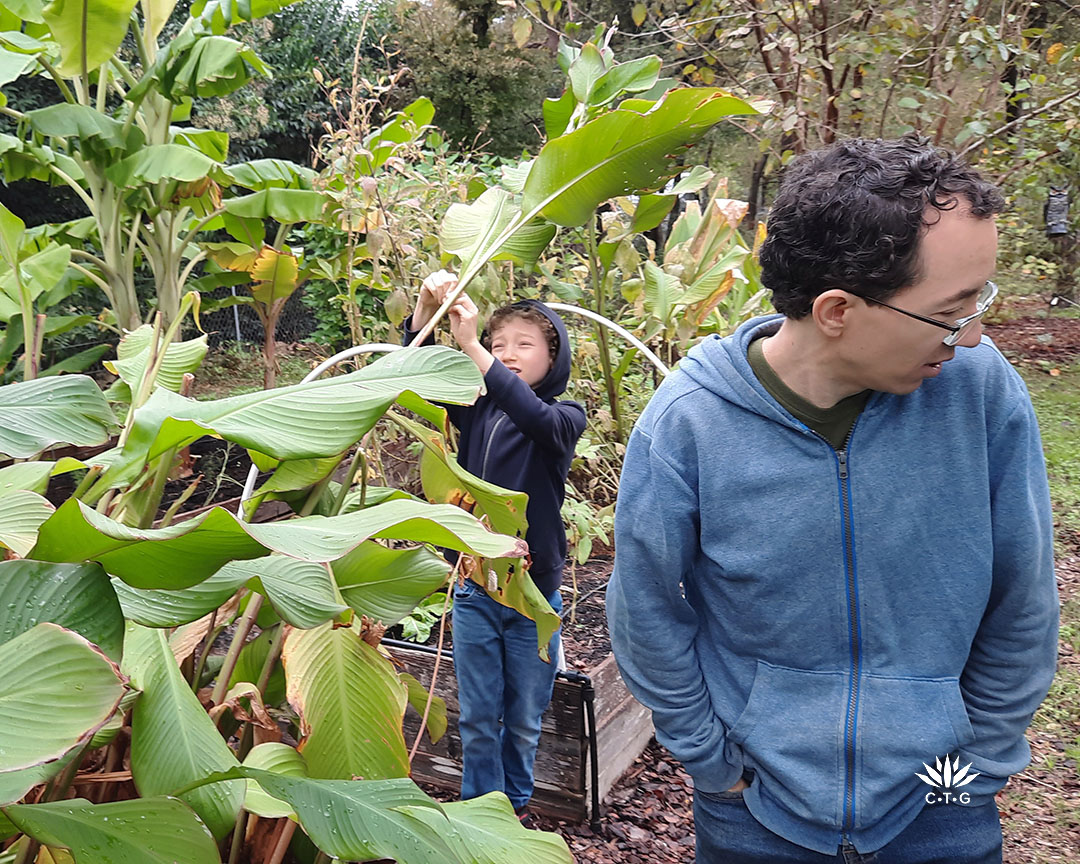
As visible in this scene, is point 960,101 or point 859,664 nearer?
point 859,664

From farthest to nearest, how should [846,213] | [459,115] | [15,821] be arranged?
[459,115], [846,213], [15,821]

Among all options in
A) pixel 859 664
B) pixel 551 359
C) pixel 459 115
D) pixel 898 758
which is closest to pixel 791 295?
pixel 859 664

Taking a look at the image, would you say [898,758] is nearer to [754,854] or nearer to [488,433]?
[754,854]

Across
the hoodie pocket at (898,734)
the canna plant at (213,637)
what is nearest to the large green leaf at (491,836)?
the canna plant at (213,637)

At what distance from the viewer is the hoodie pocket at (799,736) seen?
4.56ft

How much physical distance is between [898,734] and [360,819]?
830 millimetres

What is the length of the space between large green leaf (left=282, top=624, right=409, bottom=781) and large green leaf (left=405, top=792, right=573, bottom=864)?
4.7 inches

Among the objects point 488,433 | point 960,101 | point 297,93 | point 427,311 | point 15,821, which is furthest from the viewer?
point 297,93

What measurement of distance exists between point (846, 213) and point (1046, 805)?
8.27 feet

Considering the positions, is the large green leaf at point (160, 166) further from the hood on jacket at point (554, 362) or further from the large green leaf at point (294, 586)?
the large green leaf at point (294, 586)

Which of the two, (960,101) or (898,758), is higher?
(960,101)

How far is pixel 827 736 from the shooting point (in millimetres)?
1390

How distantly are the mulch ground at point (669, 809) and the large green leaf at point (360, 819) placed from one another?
1.69 metres

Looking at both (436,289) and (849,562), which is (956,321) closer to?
(849,562)
